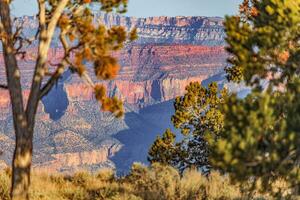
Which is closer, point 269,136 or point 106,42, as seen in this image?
point 269,136

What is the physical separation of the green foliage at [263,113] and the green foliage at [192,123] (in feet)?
62.9

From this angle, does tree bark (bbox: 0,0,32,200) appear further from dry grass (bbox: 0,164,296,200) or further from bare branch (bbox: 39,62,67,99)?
dry grass (bbox: 0,164,296,200)

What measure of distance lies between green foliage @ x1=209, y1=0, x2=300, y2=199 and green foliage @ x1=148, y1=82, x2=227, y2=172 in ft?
62.9

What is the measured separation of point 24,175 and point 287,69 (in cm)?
555

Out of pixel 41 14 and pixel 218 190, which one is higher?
pixel 41 14

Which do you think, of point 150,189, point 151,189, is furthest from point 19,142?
point 151,189

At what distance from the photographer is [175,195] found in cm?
1234

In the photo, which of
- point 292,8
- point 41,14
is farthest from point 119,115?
point 292,8

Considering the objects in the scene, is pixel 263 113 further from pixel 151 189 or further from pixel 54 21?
pixel 151 189

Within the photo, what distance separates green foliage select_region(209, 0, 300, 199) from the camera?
7.21m

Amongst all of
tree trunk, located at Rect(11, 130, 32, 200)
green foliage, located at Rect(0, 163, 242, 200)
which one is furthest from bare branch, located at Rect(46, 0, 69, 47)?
green foliage, located at Rect(0, 163, 242, 200)

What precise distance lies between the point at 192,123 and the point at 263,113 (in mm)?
22774

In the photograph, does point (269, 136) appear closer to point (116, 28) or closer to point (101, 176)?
point (116, 28)

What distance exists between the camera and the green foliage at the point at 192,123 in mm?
28844
